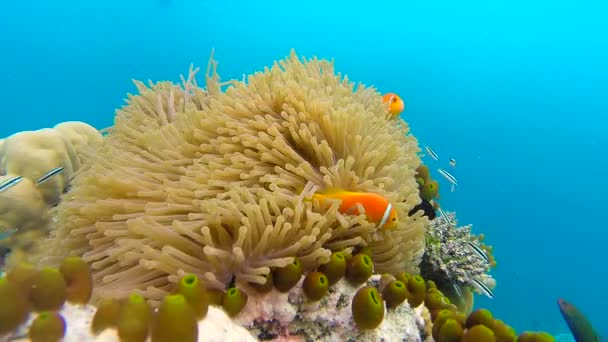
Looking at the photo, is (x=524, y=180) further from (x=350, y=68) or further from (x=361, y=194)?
(x=361, y=194)

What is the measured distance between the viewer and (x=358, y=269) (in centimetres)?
208

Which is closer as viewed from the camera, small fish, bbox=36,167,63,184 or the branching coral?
the branching coral

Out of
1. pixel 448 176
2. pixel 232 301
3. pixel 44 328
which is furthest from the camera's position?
pixel 448 176

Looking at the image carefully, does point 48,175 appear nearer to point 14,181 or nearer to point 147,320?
point 14,181

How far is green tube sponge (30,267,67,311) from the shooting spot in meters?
1.29

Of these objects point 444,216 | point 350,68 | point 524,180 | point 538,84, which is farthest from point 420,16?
point 444,216

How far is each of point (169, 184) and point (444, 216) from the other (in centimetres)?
255

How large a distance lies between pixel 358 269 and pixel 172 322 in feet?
3.50

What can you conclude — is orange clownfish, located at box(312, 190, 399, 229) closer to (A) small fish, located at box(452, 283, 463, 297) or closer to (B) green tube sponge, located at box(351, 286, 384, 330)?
(B) green tube sponge, located at box(351, 286, 384, 330)

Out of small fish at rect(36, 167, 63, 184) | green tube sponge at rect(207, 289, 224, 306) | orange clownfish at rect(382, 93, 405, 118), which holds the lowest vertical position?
green tube sponge at rect(207, 289, 224, 306)

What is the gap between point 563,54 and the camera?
179 feet

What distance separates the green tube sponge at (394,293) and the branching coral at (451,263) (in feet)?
4.48

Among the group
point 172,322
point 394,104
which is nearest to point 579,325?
point 394,104

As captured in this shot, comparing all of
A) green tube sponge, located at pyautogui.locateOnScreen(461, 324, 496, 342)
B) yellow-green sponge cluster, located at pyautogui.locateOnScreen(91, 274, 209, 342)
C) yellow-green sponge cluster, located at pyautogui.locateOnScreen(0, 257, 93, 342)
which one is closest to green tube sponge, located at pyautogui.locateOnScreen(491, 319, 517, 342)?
green tube sponge, located at pyautogui.locateOnScreen(461, 324, 496, 342)
